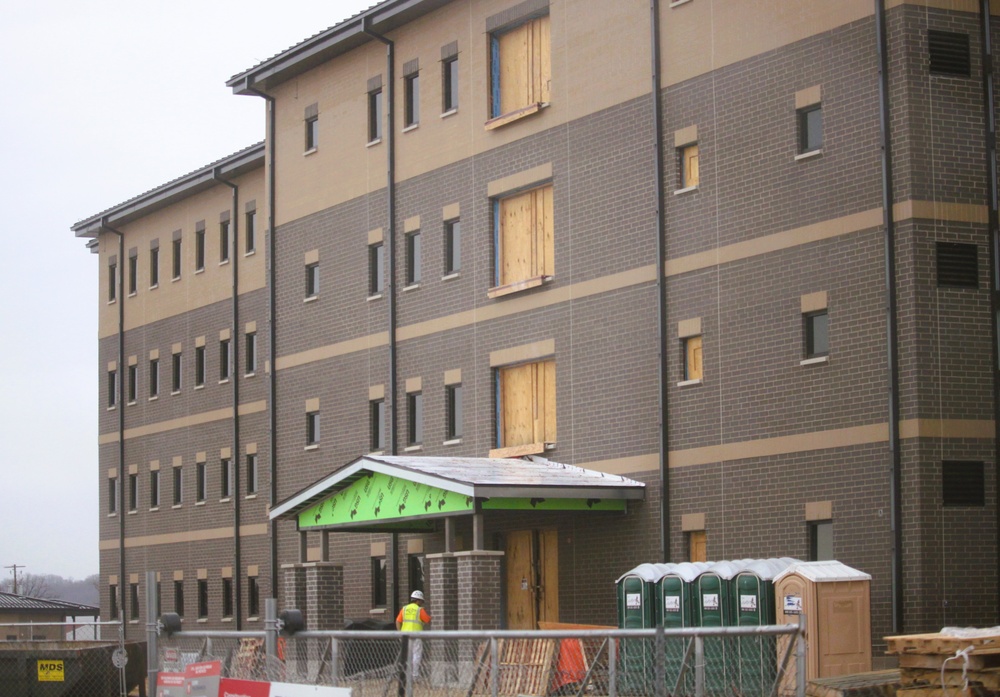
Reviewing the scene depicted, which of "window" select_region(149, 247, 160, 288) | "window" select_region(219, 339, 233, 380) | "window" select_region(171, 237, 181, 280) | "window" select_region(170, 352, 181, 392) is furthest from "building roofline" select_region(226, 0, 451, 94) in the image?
"window" select_region(170, 352, 181, 392)

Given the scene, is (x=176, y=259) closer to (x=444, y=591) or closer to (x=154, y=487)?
(x=154, y=487)

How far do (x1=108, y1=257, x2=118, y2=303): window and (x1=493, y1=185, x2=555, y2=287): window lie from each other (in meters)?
22.3

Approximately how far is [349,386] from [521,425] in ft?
20.6

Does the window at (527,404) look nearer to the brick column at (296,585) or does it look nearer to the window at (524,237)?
the window at (524,237)

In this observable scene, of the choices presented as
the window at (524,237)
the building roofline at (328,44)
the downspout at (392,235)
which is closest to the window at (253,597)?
the downspout at (392,235)

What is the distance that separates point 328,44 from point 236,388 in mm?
10544

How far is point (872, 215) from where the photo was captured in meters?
25.6

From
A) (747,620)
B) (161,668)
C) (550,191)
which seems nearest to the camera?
(161,668)

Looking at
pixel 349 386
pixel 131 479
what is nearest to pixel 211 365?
pixel 131 479

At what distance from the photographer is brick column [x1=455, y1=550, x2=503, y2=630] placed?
91.6 feet

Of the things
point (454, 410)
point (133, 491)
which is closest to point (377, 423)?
point (454, 410)

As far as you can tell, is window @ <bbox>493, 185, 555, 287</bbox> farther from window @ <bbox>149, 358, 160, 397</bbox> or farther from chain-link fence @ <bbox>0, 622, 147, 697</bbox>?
window @ <bbox>149, 358, 160, 397</bbox>

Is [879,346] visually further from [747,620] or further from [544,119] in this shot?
[544,119]

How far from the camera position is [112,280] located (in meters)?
52.2
